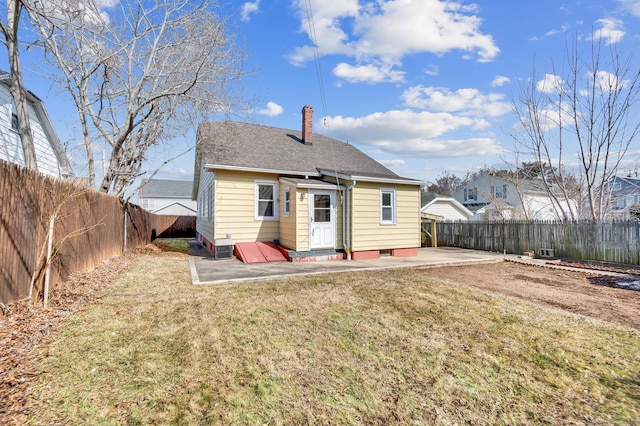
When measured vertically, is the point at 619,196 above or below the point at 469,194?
below

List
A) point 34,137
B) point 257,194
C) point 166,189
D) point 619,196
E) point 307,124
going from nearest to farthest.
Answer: point 257,194 < point 34,137 < point 619,196 < point 307,124 < point 166,189

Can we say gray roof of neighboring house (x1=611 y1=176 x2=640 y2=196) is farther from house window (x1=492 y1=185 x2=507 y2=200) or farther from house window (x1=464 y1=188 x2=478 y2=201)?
house window (x1=464 y1=188 x2=478 y2=201)

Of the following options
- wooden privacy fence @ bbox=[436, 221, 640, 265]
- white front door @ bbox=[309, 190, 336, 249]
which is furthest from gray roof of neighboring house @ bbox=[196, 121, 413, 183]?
wooden privacy fence @ bbox=[436, 221, 640, 265]

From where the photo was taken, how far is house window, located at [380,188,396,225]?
1129 centimetres

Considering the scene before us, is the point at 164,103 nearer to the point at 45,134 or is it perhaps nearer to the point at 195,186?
the point at 45,134

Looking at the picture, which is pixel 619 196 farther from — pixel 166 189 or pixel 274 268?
pixel 166 189

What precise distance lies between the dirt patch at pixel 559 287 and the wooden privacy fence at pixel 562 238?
3.24 m

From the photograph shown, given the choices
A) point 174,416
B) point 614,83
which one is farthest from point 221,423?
point 614,83

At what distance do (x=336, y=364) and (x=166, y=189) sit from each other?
4975cm

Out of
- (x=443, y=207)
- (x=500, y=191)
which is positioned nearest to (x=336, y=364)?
(x=443, y=207)

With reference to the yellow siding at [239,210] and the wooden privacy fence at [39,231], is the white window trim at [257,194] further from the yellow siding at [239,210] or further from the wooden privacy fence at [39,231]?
the wooden privacy fence at [39,231]

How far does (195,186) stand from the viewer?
20.5 meters

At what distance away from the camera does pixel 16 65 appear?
7.40 m

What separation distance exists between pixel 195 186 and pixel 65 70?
10834mm
